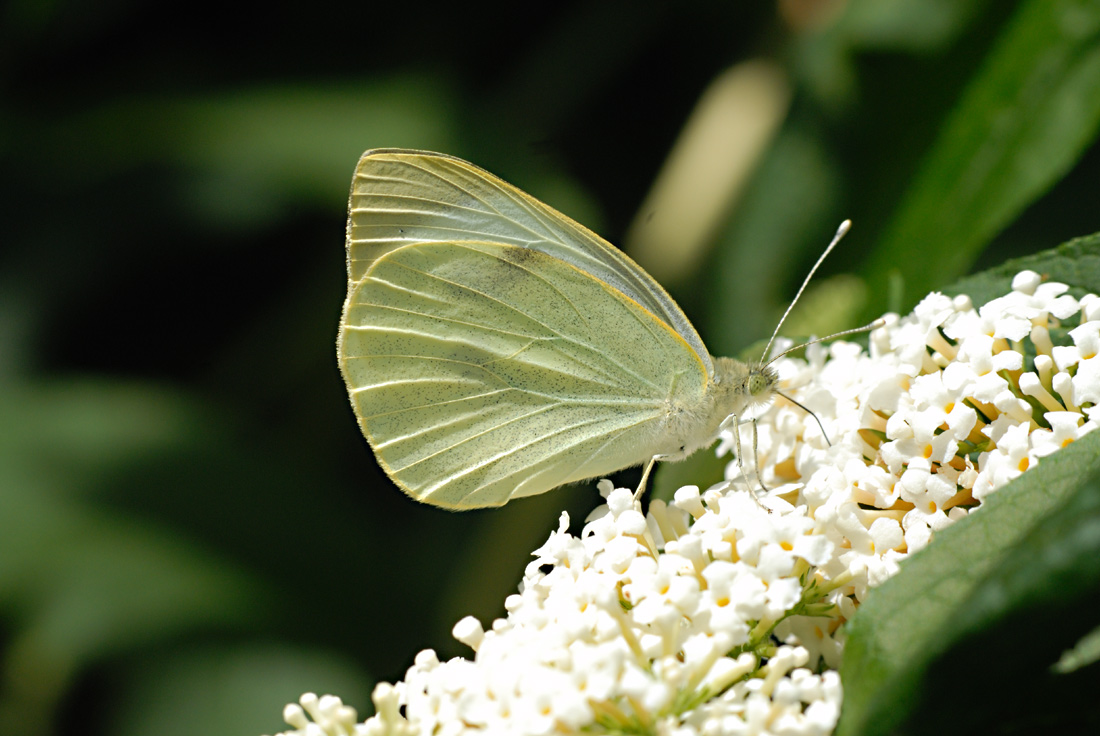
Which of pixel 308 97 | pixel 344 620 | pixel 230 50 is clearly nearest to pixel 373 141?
pixel 308 97

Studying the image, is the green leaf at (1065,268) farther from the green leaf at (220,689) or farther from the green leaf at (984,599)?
the green leaf at (220,689)

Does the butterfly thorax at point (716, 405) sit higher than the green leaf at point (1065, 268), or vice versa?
the green leaf at point (1065, 268)

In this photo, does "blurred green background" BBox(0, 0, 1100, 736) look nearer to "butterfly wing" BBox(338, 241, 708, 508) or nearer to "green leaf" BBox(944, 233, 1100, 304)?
"green leaf" BBox(944, 233, 1100, 304)

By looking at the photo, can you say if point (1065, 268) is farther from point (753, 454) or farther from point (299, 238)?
point (299, 238)

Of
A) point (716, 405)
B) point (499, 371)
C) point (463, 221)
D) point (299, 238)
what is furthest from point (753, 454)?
point (299, 238)

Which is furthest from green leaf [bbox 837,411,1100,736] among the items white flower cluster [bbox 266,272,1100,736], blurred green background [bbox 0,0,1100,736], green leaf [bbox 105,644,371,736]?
green leaf [bbox 105,644,371,736]

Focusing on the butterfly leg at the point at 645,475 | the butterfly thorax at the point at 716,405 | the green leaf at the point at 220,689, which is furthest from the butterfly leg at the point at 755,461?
the green leaf at the point at 220,689
